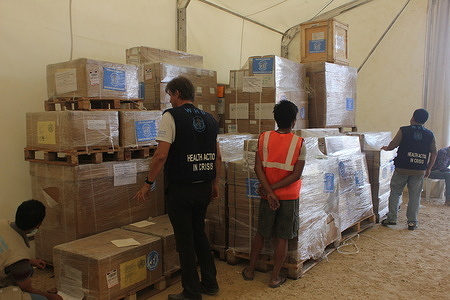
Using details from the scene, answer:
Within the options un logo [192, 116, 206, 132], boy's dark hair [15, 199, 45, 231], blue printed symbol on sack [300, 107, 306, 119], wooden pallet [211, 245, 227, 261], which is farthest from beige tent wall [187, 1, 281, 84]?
boy's dark hair [15, 199, 45, 231]

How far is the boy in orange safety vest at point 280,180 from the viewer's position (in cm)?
339

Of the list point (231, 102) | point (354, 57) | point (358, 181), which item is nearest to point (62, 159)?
point (231, 102)

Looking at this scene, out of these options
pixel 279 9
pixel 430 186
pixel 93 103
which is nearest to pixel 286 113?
pixel 93 103

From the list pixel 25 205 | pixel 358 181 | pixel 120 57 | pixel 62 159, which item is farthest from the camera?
pixel 120 57

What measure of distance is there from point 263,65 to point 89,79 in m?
2.37

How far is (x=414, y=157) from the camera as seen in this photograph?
5285mm

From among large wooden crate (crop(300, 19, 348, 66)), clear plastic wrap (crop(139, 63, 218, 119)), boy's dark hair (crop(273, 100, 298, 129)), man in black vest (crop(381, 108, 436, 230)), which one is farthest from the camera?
large wooden crate (crop(300, 19, 348, 66))

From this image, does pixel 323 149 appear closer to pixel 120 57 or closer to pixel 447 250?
pixel 447 250

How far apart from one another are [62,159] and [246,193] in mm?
1975

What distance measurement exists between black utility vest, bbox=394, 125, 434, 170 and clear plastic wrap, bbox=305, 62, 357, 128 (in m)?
1.04

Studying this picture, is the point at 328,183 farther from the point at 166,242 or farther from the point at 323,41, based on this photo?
the point at 323,41

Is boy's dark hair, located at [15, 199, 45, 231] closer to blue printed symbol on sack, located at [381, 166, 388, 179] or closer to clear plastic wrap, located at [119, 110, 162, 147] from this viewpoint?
clear plastic wrap, located at [119, 110, 162, 147]

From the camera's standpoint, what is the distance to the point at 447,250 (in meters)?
4.64

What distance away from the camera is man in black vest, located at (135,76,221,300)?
3025 mm
